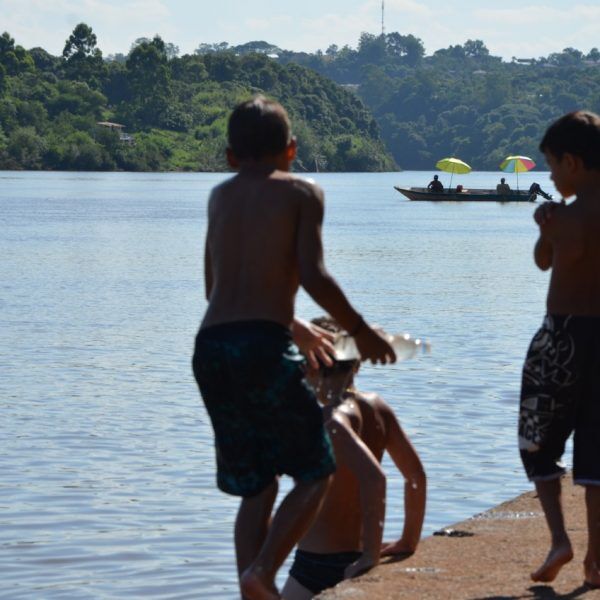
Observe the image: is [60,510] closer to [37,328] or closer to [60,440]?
[60,440]

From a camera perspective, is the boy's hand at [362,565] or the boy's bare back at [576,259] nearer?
the boy's bare back at [576,259]

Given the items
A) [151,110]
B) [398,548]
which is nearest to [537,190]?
[398,548]

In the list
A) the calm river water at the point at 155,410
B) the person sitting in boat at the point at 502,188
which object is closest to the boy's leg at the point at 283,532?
the calm river water at the point at 155,410

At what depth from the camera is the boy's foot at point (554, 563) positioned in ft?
15.6

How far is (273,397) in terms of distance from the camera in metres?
4.18

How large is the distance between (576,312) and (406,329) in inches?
567

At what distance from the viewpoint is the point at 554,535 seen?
15.8 ft

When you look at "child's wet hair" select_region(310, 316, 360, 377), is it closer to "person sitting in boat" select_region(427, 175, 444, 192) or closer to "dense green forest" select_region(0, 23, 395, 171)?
"person sitting in boat" select_region(427, 175, 444, 192)

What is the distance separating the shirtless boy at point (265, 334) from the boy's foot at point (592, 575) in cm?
99

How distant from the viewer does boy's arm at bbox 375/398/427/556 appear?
16.7ft

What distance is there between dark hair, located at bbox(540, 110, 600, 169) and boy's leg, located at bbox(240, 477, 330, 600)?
1358mm

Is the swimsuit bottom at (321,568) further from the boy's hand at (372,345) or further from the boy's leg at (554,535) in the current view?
the boy's hand at (372,345)

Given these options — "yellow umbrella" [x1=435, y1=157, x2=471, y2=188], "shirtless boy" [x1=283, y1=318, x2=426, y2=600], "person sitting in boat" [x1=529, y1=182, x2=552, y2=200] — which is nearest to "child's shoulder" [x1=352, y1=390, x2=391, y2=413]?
"shirtless boy" [x1=283, y1=318, x2=426, y2=600]

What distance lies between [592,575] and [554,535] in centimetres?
17
